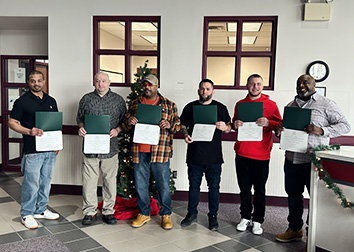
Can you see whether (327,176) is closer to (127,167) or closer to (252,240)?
(252,240)

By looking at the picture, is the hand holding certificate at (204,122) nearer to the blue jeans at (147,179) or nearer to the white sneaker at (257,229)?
the blue jeans at (147,179)

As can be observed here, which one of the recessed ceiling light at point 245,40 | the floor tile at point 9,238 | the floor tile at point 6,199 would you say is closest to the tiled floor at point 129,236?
the floor tile at point 9,238

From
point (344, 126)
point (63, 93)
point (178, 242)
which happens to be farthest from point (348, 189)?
point (63, 93)

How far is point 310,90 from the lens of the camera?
9.39ft

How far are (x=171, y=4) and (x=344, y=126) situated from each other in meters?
2.74

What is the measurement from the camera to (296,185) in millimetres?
3018

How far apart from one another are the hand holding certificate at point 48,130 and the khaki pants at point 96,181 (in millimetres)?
363

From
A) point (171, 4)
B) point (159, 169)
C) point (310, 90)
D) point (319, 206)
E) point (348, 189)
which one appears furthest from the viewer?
point (171, 4)

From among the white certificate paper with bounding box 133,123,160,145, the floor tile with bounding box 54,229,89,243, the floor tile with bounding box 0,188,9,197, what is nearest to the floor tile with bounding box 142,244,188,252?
the floor tile with bounding box 54,229,89,243

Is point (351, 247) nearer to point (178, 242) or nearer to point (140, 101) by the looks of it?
point (178, 242)

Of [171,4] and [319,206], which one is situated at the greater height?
[171,4]

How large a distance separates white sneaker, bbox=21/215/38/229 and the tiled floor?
0.17ft

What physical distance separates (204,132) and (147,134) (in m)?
0.59

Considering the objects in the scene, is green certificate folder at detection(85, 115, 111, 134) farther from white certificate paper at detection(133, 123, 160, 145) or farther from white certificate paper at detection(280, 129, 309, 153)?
white certificate paper at detection(280, 129, 309, 153)
